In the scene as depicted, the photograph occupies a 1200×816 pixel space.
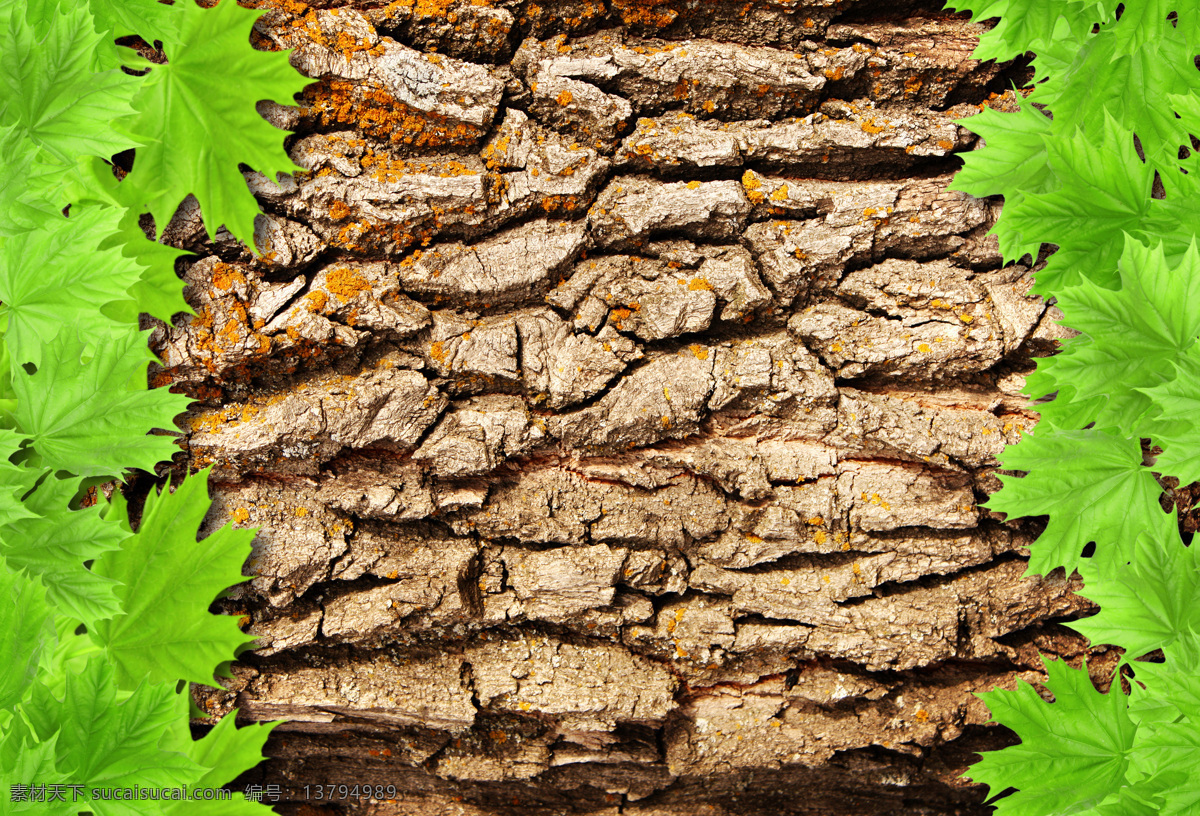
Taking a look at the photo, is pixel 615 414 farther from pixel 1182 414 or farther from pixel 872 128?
pixel 1182 414

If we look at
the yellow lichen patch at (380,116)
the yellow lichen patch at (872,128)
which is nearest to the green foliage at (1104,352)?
the yellow lichen patch at (872,128)

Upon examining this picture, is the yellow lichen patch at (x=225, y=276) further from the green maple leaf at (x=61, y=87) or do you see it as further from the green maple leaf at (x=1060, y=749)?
the green maple leaf at (x=1060, y=749)

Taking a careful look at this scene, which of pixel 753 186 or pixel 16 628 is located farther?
pixel 753 186

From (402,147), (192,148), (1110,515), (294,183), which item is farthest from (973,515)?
(192,148)

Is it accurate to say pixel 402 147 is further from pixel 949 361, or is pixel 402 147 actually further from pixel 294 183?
pixel 949 361

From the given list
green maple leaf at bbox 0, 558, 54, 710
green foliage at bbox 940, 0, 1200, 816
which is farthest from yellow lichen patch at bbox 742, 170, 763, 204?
green maple leaf at bbox 0, 558, 54, 710

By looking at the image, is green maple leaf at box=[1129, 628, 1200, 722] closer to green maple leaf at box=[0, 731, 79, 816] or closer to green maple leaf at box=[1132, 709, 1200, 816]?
green maple leaf at box=[1132, 709, 1200, 816]

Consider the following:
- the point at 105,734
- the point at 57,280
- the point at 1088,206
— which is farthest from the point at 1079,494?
the point at 57,280
